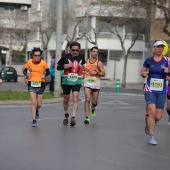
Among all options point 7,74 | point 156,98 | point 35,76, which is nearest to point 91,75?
point 35,76

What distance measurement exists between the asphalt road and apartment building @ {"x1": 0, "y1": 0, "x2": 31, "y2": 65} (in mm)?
44493

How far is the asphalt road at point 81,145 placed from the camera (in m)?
7.59

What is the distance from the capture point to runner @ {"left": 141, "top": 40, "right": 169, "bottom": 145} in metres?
9.47

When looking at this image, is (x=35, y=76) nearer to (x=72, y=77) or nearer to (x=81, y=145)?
(x=72, y=77)

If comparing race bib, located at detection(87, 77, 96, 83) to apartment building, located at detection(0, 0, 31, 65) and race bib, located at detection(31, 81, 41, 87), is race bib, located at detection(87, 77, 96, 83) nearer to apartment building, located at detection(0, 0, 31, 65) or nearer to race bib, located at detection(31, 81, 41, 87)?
race bib, located at detection(31, 81, 41, 87)

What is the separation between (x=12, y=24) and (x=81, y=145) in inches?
2019

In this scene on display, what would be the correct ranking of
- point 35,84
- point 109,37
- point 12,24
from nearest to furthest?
point 35,84, point 109,37, point 12,24

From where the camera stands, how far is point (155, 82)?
9.49m

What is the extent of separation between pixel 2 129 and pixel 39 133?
104 cm

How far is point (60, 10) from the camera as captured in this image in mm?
22297

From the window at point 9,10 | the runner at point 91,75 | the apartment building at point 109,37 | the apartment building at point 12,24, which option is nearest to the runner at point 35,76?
the runner at point 91,75

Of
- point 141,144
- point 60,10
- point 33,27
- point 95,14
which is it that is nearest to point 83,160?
point 141,144

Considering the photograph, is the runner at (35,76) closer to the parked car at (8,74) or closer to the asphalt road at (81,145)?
the asphalt road at (81,145)

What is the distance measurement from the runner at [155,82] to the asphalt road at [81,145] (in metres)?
0.61
